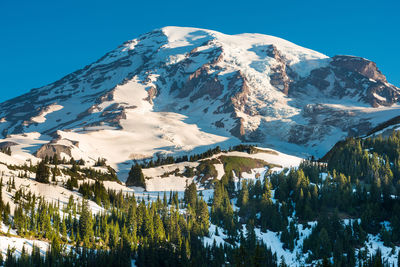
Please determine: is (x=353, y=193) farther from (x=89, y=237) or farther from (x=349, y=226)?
(x=89, y=237)

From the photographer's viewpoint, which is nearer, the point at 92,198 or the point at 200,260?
the point at 200,260

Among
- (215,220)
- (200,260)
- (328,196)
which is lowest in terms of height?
(200,260)

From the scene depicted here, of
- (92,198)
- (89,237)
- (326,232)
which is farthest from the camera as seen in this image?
(92,198)

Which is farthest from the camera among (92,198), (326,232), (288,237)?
(92,198)

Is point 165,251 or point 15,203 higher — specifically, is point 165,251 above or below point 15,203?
below

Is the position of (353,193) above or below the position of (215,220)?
above

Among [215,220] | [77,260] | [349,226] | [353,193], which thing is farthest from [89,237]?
[353,193]

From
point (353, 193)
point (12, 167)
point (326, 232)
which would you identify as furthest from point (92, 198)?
point (353, 193)

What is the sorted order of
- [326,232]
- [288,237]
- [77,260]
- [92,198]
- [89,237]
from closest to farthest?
[77,260], [89,237], [326,232], [288,237], [92,198]

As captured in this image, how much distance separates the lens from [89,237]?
146000mm

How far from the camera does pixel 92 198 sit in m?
192

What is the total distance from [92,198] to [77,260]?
Result: 65861mm

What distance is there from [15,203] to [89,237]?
30268mm

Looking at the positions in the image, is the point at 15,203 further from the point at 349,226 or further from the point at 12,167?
the point at 349,226
